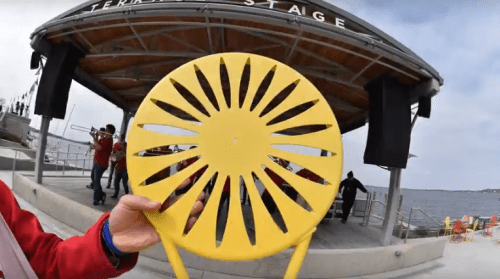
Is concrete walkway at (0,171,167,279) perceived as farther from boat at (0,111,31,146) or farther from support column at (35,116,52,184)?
boat at (0,111,31,146)

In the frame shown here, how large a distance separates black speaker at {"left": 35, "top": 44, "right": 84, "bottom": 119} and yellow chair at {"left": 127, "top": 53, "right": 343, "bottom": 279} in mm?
6173

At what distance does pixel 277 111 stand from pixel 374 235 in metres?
6.73

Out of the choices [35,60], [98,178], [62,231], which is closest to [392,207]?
[98,178]

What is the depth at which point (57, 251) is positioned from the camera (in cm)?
99

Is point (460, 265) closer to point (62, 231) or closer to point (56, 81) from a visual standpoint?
point (62, 231)

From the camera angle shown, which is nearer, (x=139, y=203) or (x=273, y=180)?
(x=139, y=203)

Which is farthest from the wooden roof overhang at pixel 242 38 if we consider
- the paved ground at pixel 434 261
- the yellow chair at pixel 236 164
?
the paved ground at pixel 434 261

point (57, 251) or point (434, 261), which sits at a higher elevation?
point (57, 251)

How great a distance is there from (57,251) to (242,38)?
4843 mm

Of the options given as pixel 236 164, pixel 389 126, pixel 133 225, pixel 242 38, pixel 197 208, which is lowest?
pixel 133 225

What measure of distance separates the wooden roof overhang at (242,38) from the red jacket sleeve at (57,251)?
3.66 m

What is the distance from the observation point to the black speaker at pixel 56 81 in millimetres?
5684

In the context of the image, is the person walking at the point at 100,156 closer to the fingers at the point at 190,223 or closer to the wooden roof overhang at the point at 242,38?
the wooden roof overhang at the point at 242,38

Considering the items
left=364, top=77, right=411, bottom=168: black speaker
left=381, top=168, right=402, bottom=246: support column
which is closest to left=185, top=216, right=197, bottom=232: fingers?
left=364, top=77, right=411, bottom=168: black speaker
